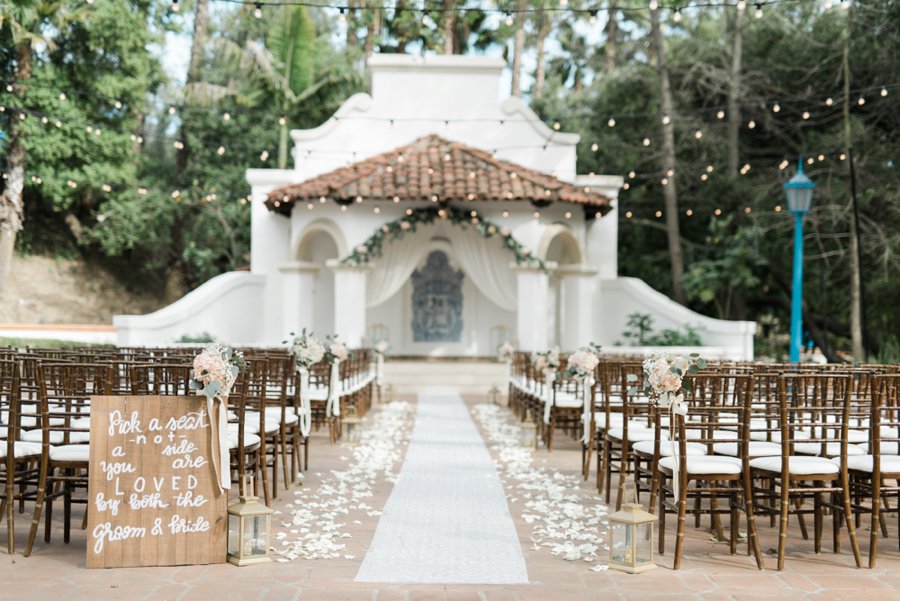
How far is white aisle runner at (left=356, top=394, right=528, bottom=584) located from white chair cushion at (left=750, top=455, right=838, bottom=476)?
1466 millimetres

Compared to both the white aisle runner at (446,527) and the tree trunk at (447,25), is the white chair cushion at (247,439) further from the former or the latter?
the tree trunk at (447,25)

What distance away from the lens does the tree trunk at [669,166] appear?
20.5 metres

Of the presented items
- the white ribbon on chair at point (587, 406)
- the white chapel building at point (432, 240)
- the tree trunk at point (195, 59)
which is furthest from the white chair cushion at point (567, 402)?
the tree trunk at point (195, 59)

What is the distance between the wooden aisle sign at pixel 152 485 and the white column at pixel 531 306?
43.2 ft

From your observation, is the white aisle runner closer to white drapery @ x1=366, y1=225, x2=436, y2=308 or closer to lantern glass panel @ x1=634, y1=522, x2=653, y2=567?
lantern glass panel @ x1=634, y1=522, x2=653, y2=567

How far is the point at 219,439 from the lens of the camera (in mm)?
5047

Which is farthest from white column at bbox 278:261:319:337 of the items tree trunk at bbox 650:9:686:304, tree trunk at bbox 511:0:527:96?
tree trunk at bbox 511:0:527:96

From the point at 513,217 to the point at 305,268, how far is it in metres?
4.30

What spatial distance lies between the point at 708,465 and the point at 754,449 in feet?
2.34

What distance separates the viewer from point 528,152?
1986 centimetres

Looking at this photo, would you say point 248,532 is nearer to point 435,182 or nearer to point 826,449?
point 826,449

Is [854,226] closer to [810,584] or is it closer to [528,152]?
[528,152]

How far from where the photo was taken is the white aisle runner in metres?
4.89

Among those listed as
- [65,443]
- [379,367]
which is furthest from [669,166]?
[65,443]
